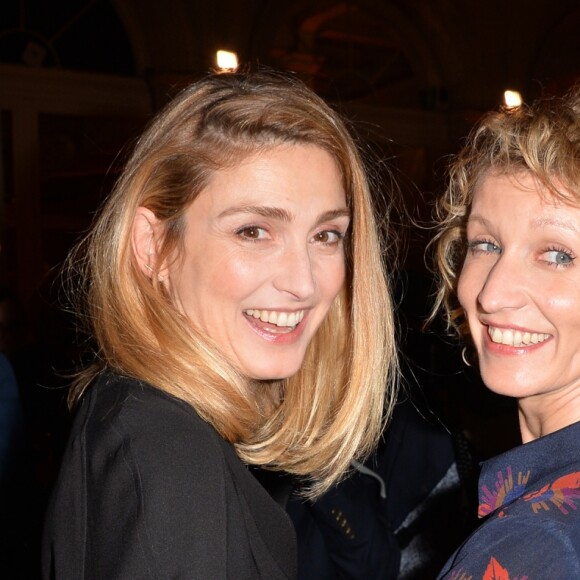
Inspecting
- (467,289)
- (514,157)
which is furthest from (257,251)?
(514,157)

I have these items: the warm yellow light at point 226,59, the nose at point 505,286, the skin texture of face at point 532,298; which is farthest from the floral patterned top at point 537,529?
the warm yellow light at point 226,59

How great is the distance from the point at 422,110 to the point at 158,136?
6.42 meters

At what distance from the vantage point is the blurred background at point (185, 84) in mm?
3266

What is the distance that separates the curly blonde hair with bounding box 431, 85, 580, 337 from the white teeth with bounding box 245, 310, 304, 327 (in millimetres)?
442

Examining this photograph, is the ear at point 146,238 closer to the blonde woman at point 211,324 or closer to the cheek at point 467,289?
the blonde woman at point 211,324

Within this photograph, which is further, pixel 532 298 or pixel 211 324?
pixel 211 324

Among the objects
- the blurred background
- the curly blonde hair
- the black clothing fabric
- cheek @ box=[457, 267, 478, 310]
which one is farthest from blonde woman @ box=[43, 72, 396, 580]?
the blurred background

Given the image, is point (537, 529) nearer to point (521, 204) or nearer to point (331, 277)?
point (521, 204)

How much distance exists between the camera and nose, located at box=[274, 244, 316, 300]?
1615 mm

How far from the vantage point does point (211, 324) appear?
1.61 meters

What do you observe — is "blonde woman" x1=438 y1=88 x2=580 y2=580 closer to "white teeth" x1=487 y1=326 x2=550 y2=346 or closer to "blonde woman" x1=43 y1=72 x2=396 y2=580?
"white teeth" x1=487 y1=326 x2=550 y2=346

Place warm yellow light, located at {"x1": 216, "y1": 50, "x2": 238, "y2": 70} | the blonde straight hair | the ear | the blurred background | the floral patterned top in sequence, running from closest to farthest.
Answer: the floral patterned top < the blonde straight hair < the ear < the blurred background < warm yellow light, located at {"x1": 216, "y1": 50, "x2": 238, "y2": 70}

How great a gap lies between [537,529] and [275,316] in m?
0.74

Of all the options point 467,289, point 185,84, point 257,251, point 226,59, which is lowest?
point 467,289
